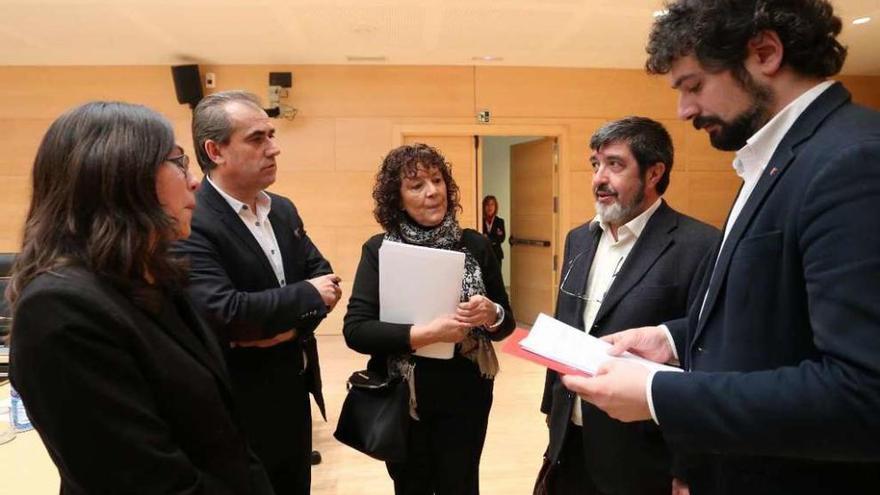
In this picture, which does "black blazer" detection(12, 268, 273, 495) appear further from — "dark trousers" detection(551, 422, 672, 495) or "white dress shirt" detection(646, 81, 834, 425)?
"dark trousers" detection(551, 422, 672, 495)

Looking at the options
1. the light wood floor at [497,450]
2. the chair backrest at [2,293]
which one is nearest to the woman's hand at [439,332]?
the light wood floor at [497,450]

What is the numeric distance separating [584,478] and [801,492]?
0.99m

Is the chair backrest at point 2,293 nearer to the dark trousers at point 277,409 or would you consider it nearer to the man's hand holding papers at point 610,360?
the dark trousers at point 277,409

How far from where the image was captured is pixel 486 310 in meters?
1.78

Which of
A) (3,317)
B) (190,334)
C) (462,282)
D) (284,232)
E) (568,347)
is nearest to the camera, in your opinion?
(190,334)

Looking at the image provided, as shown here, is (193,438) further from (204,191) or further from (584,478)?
(584,478)

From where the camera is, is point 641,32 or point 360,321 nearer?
point 360,321

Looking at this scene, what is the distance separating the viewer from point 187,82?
18.5 ft

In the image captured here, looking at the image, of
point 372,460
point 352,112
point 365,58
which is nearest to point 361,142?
point 352,112

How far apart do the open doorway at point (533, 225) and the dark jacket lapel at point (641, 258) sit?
4.67m

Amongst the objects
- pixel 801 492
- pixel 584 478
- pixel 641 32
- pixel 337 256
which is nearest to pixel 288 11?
pixel 337 256

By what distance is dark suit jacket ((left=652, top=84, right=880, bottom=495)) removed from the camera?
0.73 m

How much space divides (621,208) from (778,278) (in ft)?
3.14

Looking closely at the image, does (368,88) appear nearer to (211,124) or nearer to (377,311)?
(211,124)
